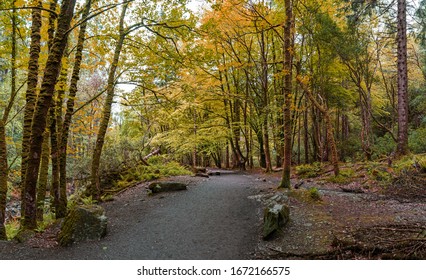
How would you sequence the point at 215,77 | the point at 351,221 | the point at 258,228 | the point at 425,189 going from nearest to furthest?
1. the point at 351,221
2. the point at 258,228
3. the point at 425,189
4. the point at 215,77

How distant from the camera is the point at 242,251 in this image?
4438 mm

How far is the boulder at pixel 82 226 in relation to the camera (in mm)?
4919

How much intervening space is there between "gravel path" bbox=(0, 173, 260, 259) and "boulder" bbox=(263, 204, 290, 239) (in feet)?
1.02

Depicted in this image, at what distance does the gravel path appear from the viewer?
14.7 ft

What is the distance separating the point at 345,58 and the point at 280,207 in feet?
30.1

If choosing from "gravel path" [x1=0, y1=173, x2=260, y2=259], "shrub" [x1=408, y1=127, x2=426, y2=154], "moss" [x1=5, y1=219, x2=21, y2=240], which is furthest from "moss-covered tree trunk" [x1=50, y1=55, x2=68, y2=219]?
"shrub" [x1=408, y1=127, x2=426, y2=154]

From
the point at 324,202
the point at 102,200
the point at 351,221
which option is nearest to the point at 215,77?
the point at 102,200

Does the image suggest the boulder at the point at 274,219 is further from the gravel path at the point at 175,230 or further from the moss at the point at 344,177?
the moss at the point at 344,177

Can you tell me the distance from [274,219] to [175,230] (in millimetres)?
2090

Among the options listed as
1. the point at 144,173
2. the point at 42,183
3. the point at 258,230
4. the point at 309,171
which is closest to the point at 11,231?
the point at 42,183

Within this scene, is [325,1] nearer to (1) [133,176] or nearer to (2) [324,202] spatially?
(2) [324,202]

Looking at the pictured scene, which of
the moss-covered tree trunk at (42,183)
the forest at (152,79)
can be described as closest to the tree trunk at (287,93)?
the forest at (152,79)

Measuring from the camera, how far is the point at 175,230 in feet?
17.9

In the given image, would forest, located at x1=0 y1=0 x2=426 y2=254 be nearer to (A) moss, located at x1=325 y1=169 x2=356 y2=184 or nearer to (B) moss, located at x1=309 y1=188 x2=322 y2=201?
(A) moss, located at x1=325 y1=169 x2=356 y2=184
